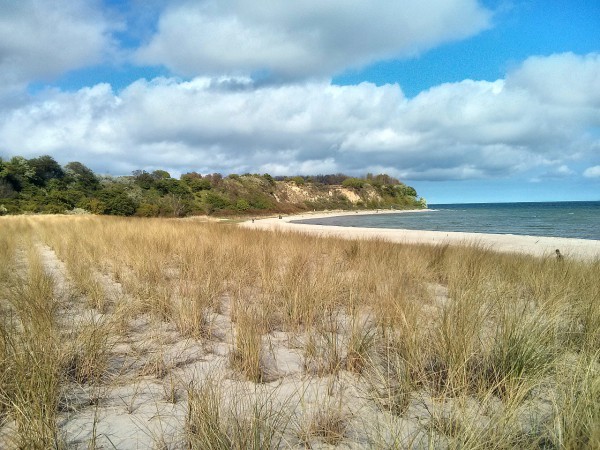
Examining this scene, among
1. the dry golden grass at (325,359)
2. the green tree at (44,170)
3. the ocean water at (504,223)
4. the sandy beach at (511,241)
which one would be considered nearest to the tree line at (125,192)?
the green tree at (44,170)

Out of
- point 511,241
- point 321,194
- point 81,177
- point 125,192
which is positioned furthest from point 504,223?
A: point 321,194

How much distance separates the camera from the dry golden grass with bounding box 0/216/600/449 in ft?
Answer: 5.07

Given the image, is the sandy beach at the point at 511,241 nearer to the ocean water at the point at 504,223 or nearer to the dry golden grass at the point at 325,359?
the ocean water at the point at 504,223

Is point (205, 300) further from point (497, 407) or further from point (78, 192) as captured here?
point (78, 192)

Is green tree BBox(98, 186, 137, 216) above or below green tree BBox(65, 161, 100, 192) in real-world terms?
below

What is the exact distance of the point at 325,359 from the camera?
243cm

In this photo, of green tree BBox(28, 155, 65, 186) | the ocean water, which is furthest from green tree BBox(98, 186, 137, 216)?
the ocean water

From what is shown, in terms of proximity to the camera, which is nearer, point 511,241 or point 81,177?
point 511,241

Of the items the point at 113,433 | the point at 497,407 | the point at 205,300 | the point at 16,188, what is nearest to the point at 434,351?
the point at 497,407

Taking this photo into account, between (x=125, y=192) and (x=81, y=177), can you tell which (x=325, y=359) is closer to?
(x=125, y=192)

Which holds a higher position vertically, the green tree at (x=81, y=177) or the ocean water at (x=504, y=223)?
the green tree at (x=81, y=177)

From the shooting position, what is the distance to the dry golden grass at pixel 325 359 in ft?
5.07

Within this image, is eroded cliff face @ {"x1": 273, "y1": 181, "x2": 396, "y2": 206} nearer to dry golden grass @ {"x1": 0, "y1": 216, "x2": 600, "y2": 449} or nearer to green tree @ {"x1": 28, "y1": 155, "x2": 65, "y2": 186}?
green tree @ {"x1": 28, "y1": 155, "x2": 65, "y2": 186}

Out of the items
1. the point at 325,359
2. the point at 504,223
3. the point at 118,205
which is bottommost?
the point at 325,359
